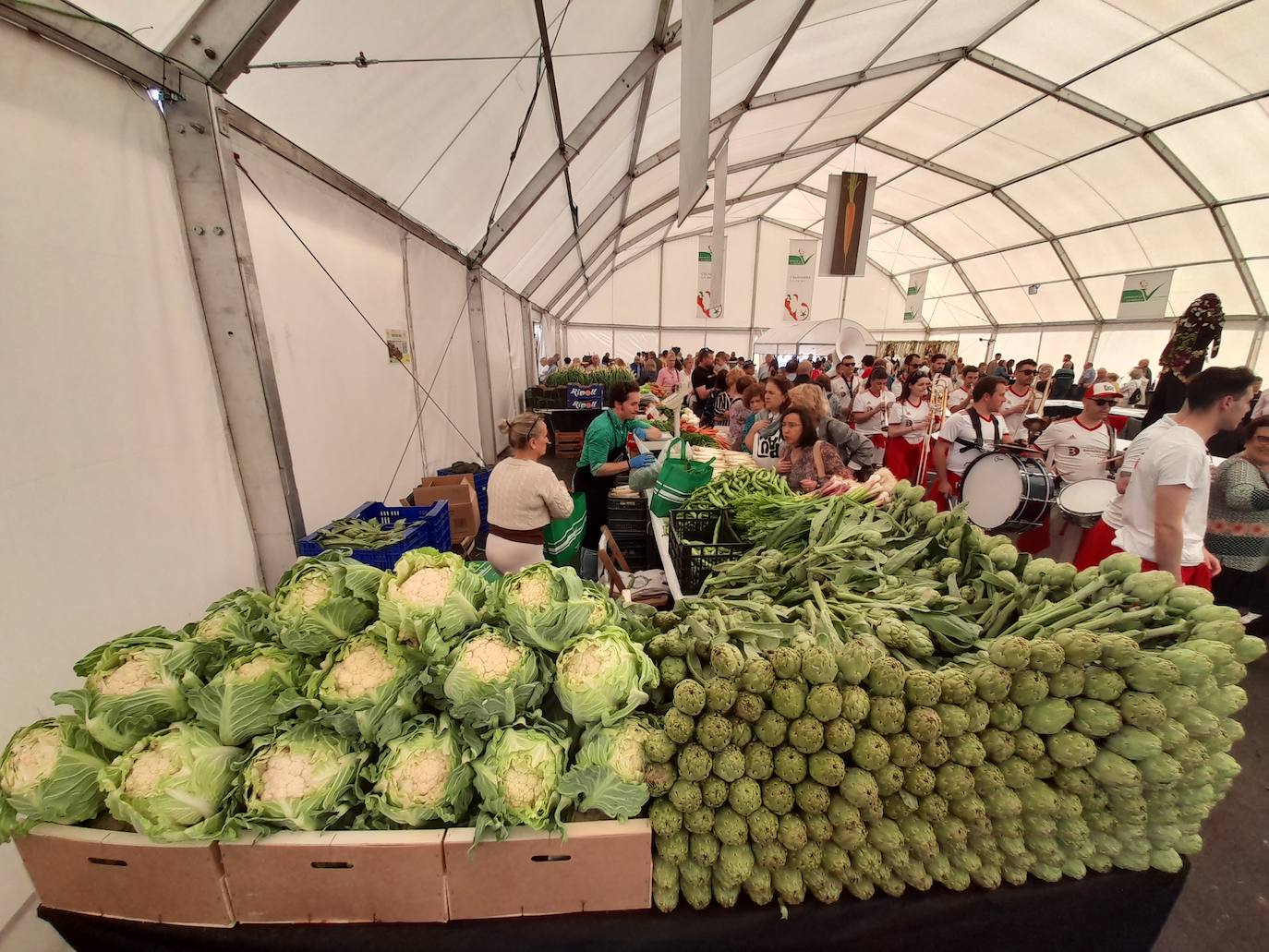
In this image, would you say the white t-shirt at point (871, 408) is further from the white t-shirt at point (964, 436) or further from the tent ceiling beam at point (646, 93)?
the tent ceiling beam at point (646, 93)

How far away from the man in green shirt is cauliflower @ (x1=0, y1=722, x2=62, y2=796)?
9.56ft

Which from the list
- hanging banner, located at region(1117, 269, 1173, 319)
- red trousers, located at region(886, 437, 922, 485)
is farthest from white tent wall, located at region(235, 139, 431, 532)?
hanging banner, located at region(1117, 269, 1173, 319)

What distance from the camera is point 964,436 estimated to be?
458 centimetres

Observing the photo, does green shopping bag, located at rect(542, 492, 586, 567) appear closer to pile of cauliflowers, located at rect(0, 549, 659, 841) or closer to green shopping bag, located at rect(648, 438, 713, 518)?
green shopping bag, located at rect(648, 438, 713, 518)

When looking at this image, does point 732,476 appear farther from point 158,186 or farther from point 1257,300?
point 1257,300

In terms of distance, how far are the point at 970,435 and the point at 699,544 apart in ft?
12.1

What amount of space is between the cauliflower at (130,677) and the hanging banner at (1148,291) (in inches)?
896

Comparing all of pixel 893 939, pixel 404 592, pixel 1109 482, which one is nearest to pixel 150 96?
pixel 404 592

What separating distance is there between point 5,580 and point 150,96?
2218 millimetres

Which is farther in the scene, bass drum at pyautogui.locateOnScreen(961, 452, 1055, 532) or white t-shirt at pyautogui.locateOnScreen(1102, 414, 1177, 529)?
bass drum at pyautogui.locateOnScreen(961, 452, 1055, 532)

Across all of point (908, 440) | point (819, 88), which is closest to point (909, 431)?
point (908, 440)

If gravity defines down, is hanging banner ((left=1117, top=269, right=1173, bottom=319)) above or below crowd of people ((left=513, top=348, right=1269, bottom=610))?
above

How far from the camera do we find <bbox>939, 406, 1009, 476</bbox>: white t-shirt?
4504 mm

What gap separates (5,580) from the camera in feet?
5.50
